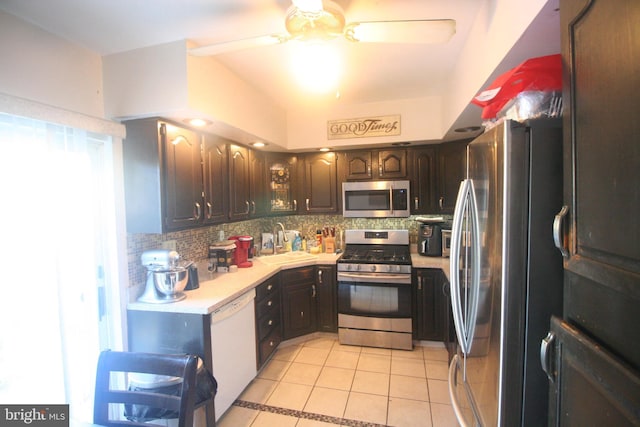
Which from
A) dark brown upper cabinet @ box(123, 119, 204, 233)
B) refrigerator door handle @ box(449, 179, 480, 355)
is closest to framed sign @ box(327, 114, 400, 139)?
dark brown upper cabinet @ box(123, 119, 204, 233)

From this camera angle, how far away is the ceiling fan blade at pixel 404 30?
1.22 m

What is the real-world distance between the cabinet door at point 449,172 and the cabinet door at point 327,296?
4.61ft

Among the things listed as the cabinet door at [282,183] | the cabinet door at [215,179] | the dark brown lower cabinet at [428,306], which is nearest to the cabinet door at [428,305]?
the dark brown lower cabinet at [428,306]

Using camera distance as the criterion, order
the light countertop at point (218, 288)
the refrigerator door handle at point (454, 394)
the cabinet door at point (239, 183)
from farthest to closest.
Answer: the cabinet door at point (239, 183) → the light countertop at point (218, 288) → the refrigerator door handle at point (454, 394)

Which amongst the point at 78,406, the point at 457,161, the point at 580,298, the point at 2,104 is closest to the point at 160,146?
the point at 2,104

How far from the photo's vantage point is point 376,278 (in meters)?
2.97

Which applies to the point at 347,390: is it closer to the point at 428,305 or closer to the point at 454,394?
the point at 454,394

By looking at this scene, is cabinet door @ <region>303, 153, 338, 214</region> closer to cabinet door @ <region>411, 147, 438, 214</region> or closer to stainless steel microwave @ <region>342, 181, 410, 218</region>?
stainless steel microwave @ <region>342, 181, 410, 218</region>

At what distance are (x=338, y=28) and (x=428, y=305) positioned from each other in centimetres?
260

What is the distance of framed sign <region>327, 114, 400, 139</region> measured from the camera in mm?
3137

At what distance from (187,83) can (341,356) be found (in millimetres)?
2656

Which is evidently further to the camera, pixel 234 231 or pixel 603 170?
pixel 234 231

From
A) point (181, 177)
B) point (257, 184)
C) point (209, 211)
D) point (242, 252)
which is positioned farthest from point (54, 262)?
point (257, 184)

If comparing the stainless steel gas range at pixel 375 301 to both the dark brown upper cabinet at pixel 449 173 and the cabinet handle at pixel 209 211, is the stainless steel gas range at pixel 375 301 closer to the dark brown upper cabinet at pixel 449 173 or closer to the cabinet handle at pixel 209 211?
the dark brown upper cabinet at pixel 449 173
